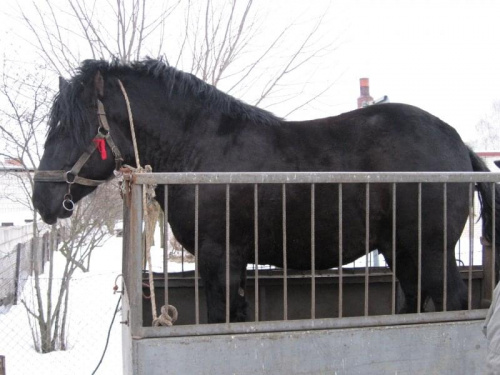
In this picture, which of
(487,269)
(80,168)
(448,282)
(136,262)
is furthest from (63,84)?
(487,269)

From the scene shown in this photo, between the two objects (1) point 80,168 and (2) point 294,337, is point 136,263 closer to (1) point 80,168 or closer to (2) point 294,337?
(2) point 294,337

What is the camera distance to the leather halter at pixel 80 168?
3676 millimetres

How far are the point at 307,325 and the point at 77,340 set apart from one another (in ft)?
19.0

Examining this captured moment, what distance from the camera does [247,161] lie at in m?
3.75

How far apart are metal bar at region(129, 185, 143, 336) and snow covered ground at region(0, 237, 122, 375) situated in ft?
13.7

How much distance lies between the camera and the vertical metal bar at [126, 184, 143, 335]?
2719mm

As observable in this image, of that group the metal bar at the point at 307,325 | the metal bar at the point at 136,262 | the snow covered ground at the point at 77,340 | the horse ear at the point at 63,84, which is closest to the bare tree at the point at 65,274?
the snow covered ground at the point at 77,340

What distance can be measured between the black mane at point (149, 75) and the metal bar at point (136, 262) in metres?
1.12

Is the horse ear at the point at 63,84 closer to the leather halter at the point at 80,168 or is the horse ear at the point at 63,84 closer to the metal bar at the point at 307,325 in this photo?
the leather halter at the point at 80,168

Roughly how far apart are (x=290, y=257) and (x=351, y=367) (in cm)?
106

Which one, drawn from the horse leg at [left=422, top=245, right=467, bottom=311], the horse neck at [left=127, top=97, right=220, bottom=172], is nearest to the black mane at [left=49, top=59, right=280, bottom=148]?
the horse neck at [left=127, top=97, right=220, bottom=172]

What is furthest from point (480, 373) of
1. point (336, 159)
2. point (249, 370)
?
point (336, 159)

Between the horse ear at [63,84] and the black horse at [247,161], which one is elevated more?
the horse ear at [63,84]

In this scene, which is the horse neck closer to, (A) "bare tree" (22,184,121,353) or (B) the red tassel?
(B) the red tassel
